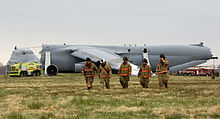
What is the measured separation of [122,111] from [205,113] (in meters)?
2.22

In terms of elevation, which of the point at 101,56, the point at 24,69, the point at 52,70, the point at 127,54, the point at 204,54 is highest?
the point at 127,54

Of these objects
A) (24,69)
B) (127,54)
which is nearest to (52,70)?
(24,69)

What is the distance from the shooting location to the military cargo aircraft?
4566cm

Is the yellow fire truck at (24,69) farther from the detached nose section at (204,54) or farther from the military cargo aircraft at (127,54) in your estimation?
the detached nose section at (204,54)

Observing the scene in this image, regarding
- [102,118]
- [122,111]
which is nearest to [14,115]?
[102,118]

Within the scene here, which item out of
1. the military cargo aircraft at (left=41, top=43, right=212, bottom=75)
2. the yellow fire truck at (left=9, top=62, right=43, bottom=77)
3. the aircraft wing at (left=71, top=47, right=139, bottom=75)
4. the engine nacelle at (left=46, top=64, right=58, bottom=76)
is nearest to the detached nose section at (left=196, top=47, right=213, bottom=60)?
the military cargo aircraft at (left=41, top=43, right=212, bottom=75)

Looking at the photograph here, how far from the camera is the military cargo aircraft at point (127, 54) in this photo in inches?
1797

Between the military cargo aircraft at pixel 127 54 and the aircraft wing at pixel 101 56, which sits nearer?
the aircraft wing at pixel 101 56

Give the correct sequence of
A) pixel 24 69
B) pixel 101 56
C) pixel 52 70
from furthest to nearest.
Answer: pixel 52 70 → pixel 24 69 → pixel 101 56

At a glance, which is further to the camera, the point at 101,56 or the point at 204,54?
the point at 204,54

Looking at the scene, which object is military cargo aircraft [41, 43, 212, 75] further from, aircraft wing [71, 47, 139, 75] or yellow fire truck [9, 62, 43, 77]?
yellow fire truck [9, 62, 43, 77]

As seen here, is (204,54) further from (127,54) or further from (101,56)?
(101,56)

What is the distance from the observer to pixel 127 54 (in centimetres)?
5006

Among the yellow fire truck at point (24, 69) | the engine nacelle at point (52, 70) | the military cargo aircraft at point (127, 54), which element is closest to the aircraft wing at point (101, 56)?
the military cargo aircraft at point (127, 54)
